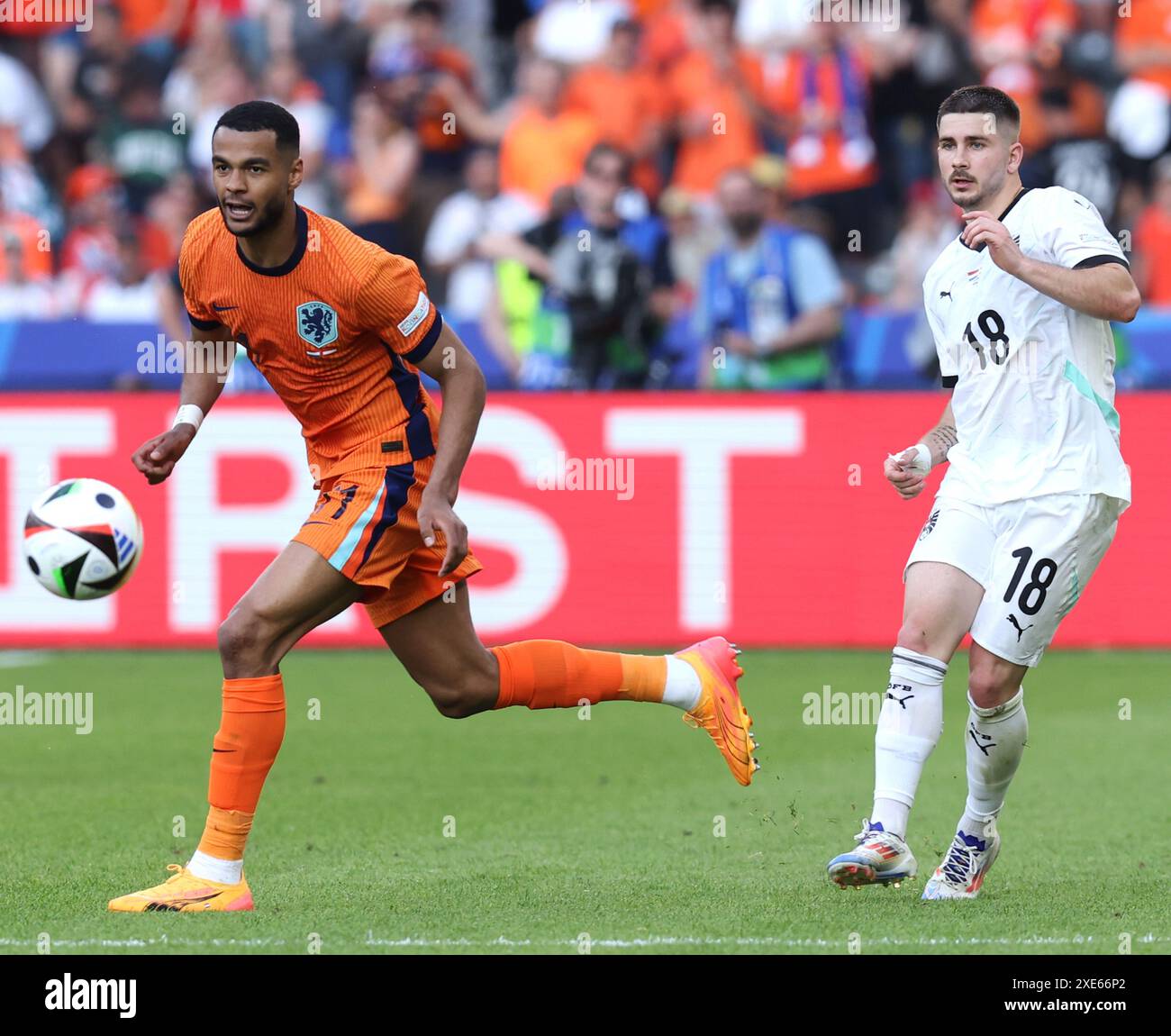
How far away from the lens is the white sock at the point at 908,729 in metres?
6.21

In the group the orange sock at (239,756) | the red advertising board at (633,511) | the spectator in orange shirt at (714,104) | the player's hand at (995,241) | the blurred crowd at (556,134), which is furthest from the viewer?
the spectator in orange shirt at (714,104)

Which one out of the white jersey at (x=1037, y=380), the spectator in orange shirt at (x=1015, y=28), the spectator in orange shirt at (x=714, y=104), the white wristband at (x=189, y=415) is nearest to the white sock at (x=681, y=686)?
the white jersey at (x=1037, y=380)

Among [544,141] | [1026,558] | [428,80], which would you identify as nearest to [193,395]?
[1026,558]

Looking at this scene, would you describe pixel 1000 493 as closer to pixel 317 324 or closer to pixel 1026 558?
pixel 1026 558

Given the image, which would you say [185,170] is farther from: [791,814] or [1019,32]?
[791,814]

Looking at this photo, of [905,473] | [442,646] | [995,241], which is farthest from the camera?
[442,646]

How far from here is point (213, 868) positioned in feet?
19.8

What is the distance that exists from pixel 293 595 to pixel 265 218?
1.09m

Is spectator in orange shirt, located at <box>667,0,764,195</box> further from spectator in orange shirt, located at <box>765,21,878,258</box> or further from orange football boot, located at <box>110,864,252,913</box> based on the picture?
orange football boot, located at <box>110,864,252,913</box>

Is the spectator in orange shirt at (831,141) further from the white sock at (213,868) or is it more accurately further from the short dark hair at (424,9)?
the white sock at (213,868)

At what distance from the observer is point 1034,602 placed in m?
6.12

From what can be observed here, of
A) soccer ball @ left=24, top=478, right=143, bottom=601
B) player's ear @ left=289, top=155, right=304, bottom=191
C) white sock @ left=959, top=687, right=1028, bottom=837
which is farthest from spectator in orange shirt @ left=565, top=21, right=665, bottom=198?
white sock @ left=959, top=687, right=1028, bottom=837

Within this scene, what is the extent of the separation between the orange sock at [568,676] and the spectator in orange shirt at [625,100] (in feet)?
30.7

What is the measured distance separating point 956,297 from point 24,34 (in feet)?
44.0
